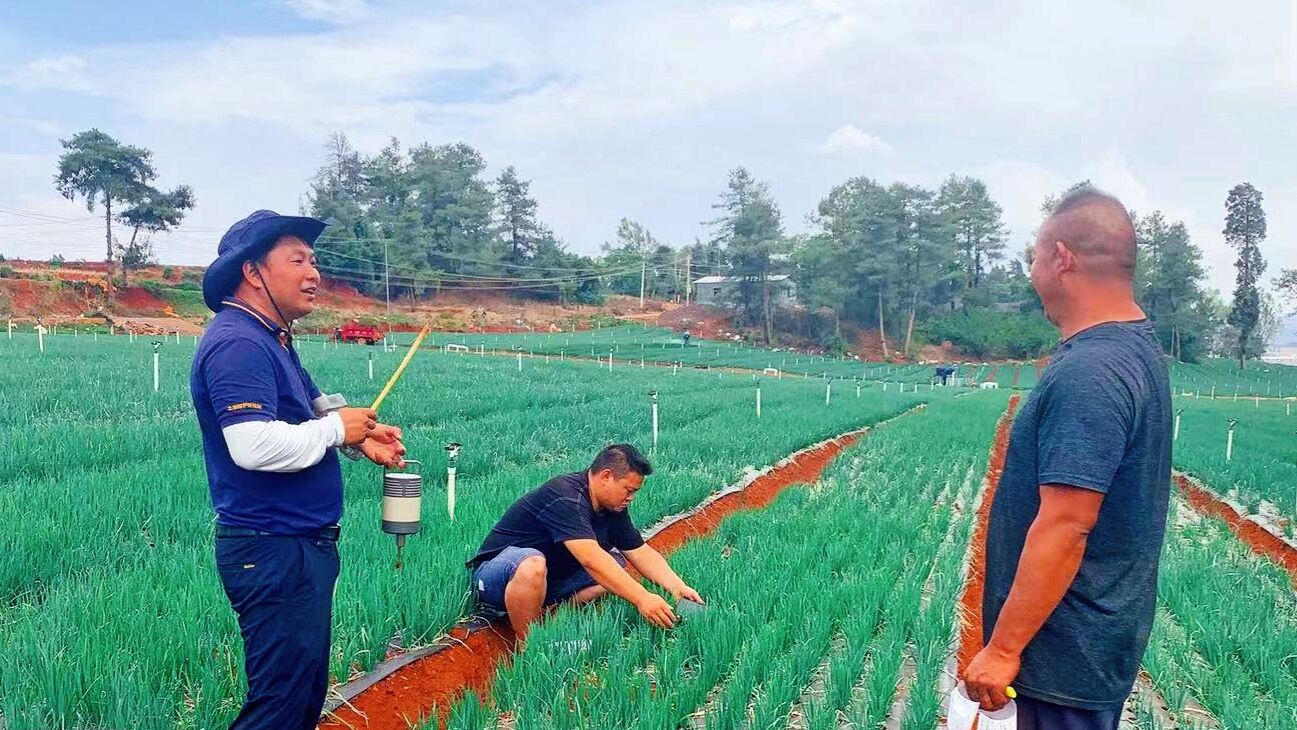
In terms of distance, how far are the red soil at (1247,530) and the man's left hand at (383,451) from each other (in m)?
6.51

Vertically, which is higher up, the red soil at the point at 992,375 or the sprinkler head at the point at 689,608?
the sprinkler head at the point at 689,608

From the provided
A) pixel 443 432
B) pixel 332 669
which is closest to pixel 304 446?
pixel 332 669

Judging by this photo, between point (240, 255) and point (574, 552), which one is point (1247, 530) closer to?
point (574, 552)

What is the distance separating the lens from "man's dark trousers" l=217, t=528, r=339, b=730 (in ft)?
7.90

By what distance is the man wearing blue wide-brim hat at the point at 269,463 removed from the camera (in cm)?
232

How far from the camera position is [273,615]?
2.42m

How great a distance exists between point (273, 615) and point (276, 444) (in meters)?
0.51

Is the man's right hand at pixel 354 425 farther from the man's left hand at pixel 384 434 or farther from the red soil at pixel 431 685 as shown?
the red soil at pixel 431 685

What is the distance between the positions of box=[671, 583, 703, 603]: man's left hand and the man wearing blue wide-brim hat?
2.07m

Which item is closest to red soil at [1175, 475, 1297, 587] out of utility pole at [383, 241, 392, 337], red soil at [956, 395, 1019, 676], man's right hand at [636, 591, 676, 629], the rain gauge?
red soil at [956, 395, 1019, 676]

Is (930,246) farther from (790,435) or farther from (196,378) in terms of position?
(196,378)

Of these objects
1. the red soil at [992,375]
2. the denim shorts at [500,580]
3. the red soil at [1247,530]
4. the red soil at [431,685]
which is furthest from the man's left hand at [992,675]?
the red soil at [992,375]

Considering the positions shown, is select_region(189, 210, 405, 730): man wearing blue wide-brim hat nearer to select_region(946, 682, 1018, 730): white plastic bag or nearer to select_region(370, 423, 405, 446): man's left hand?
select_region(370, 423, 405, 446): man's left hand

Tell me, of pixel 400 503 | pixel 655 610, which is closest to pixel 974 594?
pixel 655 610
